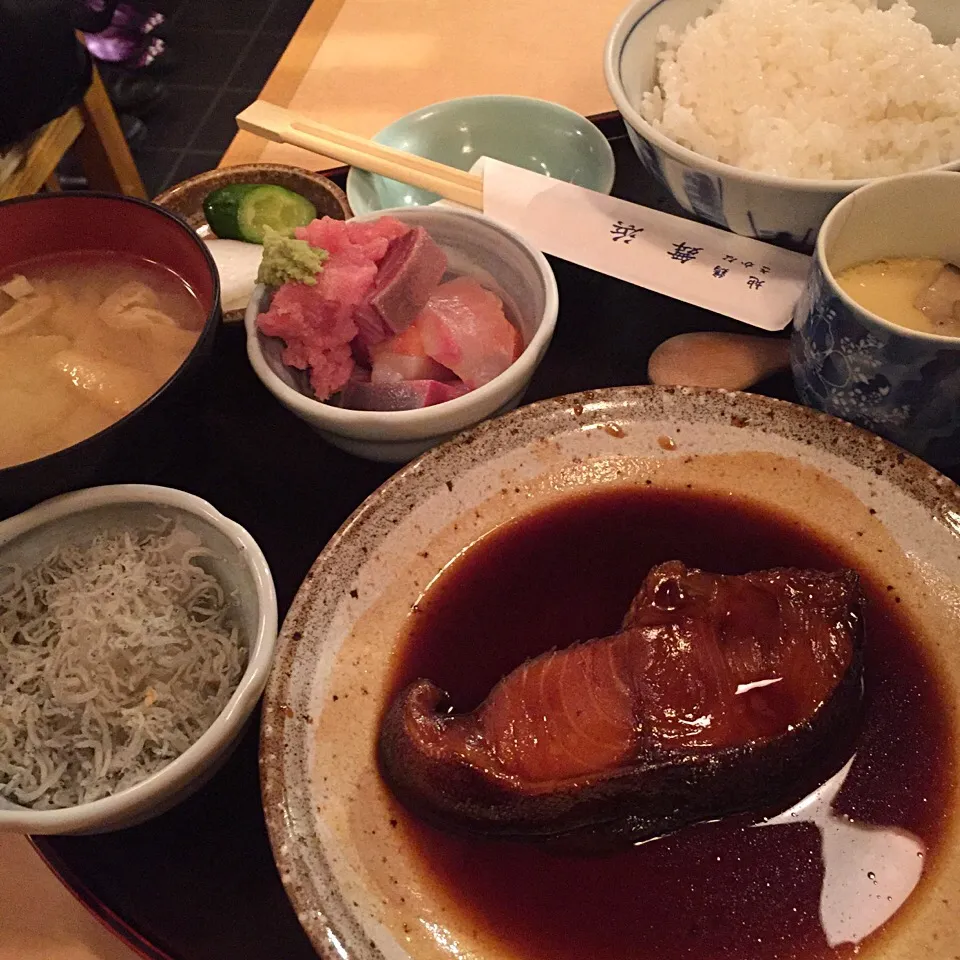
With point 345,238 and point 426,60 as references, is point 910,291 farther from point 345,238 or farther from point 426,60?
point 426,60

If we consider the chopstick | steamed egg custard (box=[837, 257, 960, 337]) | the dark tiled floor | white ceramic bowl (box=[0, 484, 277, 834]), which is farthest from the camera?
the dark tiled floor

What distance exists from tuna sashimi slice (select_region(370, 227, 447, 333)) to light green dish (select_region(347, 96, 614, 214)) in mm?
587

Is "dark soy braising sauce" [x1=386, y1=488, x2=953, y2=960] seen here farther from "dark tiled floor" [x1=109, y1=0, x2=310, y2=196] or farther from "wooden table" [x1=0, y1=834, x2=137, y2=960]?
"dark tiled floor" [x1=109, y1=0, x2=310, y2=196]

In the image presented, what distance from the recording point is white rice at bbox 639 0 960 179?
5.76ft

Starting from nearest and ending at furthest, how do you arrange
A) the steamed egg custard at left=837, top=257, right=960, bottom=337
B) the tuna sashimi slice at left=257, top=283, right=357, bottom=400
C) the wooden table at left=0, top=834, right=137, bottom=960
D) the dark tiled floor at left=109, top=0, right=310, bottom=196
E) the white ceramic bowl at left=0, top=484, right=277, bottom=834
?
the white ceramic bowl at left=0, top=484, right=277, bottom=834 < the wooden table at left=0, top=834, right=137, bottom=960 < the steamed egg custard at left=837, top=257, right=960, bottom=337 < the tuna sashimi slice at left=257, top=283, right=357, bottom=400 < the dark tiled floor at left=109, top=0, right=310, bottom=196

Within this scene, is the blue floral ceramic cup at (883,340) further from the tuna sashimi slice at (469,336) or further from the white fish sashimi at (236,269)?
the white fish sashimi at (236,269)

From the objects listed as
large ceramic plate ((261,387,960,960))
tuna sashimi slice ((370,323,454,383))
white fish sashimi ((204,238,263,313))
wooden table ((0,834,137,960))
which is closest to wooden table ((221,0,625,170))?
white fish sashimi ((204,238,263,313))

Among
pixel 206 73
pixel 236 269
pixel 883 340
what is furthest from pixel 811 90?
pixel 206 73

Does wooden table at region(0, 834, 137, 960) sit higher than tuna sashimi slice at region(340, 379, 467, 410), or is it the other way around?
tuna sashimi slice at region(340, 379, 467, 410)

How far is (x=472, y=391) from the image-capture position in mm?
1655

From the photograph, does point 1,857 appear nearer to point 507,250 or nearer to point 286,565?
point 286,565

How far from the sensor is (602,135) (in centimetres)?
230

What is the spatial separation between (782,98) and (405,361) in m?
1.03

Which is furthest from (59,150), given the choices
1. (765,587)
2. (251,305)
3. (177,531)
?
(765,587)
